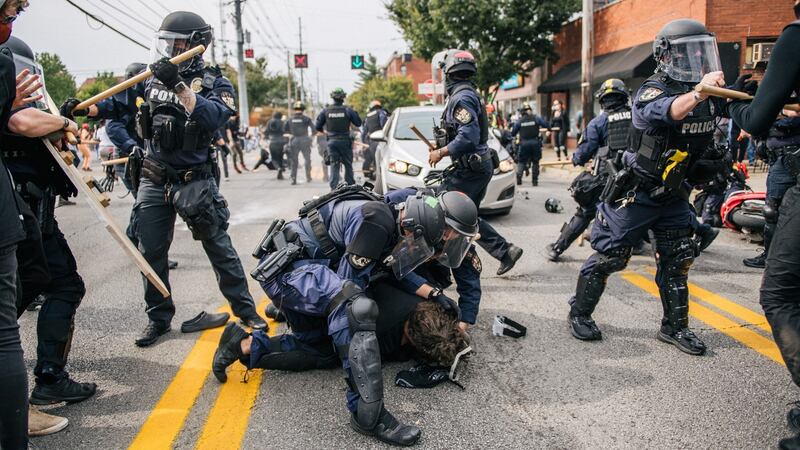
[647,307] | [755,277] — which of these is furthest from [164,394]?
[755,277]

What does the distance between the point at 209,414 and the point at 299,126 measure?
11414 millimetres

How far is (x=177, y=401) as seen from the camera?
303 cm

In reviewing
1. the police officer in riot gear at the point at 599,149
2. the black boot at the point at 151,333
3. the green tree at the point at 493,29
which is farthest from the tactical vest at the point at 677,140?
the green tree at the point at 493,29

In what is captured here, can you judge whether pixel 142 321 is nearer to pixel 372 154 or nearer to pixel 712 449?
pixel 712 449

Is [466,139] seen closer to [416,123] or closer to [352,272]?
[352,272]

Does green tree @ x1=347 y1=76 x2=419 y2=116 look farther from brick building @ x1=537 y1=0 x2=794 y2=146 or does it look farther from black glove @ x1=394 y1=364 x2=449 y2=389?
black glove @ x1=394 y1=364 x2=449 y2=389

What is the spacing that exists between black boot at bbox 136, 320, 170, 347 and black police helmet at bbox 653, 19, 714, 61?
3.63 m

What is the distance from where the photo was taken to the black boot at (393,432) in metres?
2.57

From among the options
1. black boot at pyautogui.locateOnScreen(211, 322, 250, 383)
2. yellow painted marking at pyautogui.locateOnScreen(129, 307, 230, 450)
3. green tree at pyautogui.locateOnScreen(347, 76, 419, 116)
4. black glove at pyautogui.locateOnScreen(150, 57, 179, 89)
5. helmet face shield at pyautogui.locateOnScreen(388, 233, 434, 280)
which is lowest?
yellow painted marking at pyautogui.locateOnScreen(129, 307, 230, 450)

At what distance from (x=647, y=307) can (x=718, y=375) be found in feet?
4.01

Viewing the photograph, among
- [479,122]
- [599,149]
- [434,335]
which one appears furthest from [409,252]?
[599,149]

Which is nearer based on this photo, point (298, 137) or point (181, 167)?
point (181, 167)

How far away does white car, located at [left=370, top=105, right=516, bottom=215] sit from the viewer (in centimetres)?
770

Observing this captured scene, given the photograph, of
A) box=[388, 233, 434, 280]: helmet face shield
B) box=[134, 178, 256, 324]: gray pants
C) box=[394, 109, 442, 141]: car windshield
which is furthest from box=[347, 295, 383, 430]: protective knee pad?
box=[394, 109, 442, 141]: car windshield
